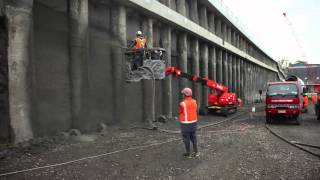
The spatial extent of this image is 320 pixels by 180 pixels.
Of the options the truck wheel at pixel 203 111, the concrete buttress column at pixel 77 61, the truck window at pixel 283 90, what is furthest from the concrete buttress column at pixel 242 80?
the concrete buttress column at pixel 77 61

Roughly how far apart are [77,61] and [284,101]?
11135mm

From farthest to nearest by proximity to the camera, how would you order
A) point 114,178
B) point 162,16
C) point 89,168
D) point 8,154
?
point 162,16 < point 8,154 < point 89,168 < point 114,178

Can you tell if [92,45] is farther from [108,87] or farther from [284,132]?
[284,132]

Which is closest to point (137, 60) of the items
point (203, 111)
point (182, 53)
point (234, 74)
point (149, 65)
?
point (149, 65)

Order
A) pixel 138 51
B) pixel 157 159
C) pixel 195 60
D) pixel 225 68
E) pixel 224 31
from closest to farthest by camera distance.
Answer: pixel 157 159, pixel 138 51, pixel 195 60, pixel 225 68, pixel 224 31

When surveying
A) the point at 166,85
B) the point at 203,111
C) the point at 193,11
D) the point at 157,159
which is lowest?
the point at 157,159

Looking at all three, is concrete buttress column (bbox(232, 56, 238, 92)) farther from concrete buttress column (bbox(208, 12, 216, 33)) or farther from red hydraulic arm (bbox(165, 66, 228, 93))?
red hydraulic arm (bbox(165, 66, 228, 93))

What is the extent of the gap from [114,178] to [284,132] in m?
10.6

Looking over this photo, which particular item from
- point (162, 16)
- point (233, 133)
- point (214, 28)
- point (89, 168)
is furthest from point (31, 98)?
point (214, 28)

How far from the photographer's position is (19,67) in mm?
11320

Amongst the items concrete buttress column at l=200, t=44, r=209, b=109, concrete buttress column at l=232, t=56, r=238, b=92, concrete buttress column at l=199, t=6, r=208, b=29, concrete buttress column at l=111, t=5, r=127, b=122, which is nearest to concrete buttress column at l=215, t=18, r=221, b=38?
concrete buttress column at l=199, t=6, r=208, b=29

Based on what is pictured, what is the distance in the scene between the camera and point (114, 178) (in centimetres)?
792

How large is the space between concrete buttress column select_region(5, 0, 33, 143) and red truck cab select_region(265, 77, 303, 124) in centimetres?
1290

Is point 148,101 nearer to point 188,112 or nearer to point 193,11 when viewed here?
point 188,112
